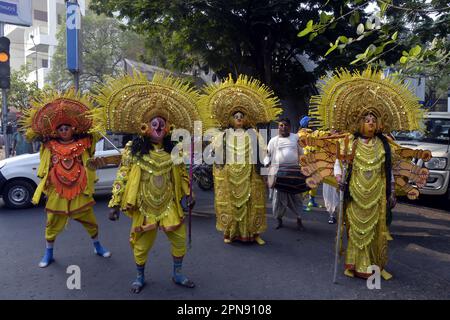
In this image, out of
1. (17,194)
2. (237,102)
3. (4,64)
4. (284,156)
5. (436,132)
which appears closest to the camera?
(237,102)

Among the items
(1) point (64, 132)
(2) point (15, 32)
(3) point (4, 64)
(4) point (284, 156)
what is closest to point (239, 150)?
→ (4) point (284, 156)

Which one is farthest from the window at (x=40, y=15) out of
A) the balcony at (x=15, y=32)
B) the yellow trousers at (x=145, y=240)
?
the yellow trousers at (x=145, y=240)

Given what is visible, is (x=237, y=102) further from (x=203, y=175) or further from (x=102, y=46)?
(x=102, y=46)

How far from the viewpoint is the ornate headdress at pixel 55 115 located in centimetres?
504

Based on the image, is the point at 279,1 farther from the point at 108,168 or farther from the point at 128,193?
the point at 128,193

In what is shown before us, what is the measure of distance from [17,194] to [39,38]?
34.9 m

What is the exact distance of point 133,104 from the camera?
4129mm

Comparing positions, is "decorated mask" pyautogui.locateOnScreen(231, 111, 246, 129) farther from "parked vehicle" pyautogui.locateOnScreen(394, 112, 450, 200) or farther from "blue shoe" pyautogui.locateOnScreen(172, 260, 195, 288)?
"parked vehicle" pyautogui.locateOnScreen(394, 112, 450, 200)

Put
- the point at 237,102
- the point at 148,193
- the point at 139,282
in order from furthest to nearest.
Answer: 1. the point at 237,102
2. the point at 139,282
3. the point at 148,193

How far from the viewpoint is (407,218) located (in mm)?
7625

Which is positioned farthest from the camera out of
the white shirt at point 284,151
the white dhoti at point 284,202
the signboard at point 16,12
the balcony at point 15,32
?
the balcony at point 15,32

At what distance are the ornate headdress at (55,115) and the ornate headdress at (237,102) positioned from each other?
5.00ft

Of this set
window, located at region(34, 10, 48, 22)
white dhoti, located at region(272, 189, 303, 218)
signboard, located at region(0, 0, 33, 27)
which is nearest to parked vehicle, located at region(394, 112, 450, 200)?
white dhoti, located at region(272, 189, 303, 218)

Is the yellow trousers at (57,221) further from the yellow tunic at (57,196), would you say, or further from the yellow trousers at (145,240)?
the yellow trousers at (145,240)
